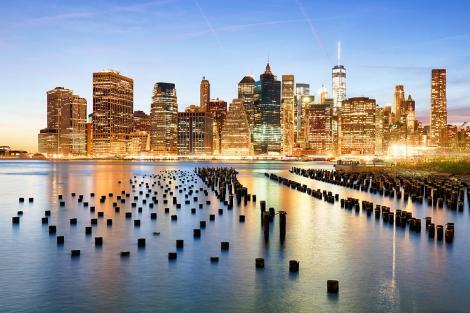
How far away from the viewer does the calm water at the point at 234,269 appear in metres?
17.4

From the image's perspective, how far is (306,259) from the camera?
24109mm

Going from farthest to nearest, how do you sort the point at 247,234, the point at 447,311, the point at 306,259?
the point at 247,234
the point at 306,259
the point at 447,311

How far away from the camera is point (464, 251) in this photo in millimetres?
26125

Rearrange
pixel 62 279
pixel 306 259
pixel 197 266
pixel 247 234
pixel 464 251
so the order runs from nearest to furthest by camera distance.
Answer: pixel 62 279 → pixel 197 266 → pixel 306 259 → pixel 464 251 → pixel 247 234

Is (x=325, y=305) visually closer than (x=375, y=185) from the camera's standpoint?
Yes

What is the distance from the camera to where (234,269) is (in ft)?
72.0

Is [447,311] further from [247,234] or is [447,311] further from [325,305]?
[247,234]

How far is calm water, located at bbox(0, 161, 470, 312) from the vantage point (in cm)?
1742

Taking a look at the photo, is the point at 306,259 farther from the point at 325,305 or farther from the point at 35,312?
the point at 35,312

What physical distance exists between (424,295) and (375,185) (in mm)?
49762

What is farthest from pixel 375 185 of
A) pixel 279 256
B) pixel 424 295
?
pixel 424 295

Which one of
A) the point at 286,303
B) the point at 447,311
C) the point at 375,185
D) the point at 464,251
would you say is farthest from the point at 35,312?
the point at 375,185

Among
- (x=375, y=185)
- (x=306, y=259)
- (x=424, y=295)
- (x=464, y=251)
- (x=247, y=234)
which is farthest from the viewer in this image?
(x=375, y=185)

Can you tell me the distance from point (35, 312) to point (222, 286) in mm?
6413
